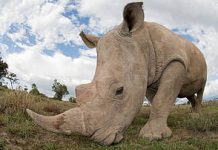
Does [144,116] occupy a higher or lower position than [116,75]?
lower

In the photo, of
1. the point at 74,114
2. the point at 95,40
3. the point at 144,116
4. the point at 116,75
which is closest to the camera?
the point at 74,114

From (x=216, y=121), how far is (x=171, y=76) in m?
1.43

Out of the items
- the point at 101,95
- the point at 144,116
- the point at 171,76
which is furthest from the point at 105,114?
the point at 144,116

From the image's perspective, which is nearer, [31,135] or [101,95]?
[101,95]

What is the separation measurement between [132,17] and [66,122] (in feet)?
8.43

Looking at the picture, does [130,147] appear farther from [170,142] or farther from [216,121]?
[216,121]

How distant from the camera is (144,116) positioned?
11750 millimetres

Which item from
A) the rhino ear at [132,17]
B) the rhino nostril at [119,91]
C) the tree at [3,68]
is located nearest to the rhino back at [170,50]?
the rhino ear at [132,17]

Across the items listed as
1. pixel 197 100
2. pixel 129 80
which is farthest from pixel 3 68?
pixel 129 80

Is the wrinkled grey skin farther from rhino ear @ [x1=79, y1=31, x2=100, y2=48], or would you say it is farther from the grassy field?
the grassy field

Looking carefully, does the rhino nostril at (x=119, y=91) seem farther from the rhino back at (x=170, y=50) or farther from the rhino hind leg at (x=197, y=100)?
the rhino hind leg at (x=197, y=100)

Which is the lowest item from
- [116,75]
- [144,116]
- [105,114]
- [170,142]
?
[144,116]

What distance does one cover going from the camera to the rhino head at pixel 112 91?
697cm

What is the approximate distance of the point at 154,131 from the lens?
8.38 metres
